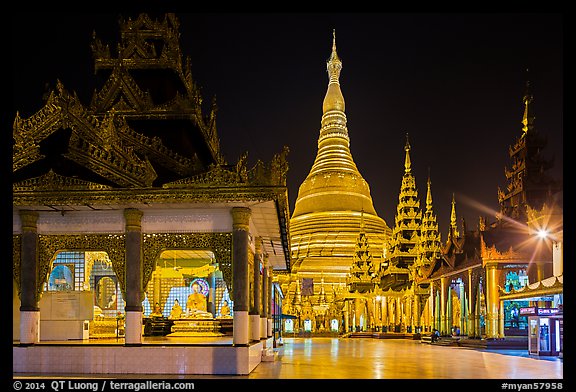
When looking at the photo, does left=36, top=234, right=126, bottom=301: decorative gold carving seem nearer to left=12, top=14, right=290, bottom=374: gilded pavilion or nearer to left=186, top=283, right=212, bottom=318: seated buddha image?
left=12, top=14, right=290, bottom=374: gilded pavilion

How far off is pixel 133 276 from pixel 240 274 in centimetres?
239

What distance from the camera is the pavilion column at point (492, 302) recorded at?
2553 centimetres

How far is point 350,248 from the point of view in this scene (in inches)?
2450

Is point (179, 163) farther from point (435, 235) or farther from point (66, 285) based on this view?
point (435, 235)

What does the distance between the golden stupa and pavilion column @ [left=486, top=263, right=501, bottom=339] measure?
104ft

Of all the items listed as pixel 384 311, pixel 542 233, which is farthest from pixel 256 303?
pixel 384 311

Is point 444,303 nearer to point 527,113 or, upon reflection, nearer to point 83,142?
point 527,113

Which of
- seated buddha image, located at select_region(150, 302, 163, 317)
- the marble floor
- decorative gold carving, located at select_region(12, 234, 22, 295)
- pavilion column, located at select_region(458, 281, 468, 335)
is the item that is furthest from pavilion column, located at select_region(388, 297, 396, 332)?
decorative gold carving, located at select_region(12, 234, 22, 295)

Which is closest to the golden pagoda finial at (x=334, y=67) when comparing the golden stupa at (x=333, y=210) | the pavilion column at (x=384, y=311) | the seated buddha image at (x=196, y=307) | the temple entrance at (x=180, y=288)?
the golden stupa at (x=333, y=210)

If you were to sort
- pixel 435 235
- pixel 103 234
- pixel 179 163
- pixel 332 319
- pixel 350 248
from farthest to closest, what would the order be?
pixel 350 248
pixel 332 319
pixel 435 235
pixel 179 163
pixel 103 234

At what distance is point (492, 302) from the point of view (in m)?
25.6

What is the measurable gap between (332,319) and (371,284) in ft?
18.8

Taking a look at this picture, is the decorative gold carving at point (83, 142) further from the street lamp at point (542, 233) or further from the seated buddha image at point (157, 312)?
the street lamp at point (542, 233)
